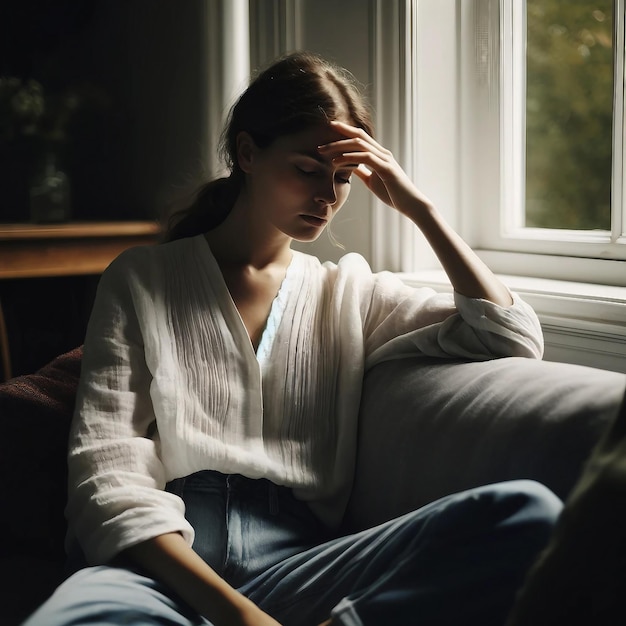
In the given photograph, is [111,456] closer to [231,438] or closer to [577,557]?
[231,438]

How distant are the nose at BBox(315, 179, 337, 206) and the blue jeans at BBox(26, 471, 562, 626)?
565 mm

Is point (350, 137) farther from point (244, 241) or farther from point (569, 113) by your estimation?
point (569, 113)

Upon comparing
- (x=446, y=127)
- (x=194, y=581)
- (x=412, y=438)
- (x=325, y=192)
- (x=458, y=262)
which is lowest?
(x=194, y=581)

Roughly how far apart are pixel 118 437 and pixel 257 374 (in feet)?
0.85

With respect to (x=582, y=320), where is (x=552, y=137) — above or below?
above

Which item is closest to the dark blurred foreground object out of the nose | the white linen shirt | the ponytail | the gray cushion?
the gray cushion

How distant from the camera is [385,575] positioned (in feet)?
3.41

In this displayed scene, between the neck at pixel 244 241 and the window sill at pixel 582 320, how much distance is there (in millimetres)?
564

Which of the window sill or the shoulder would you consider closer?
the shoulder

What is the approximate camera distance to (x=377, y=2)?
202 cm

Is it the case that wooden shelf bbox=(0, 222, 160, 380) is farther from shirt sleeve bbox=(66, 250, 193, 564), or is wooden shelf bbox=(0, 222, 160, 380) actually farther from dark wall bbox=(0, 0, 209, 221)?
shirt sleeve bbox=(66, 250, 193, 564)

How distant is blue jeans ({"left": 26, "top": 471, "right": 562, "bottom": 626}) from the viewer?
3.16 ft

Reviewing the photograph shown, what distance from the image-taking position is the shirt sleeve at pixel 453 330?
4.52 feet

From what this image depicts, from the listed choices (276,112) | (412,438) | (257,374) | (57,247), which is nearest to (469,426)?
(412,438)
